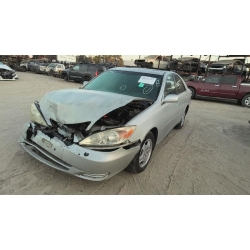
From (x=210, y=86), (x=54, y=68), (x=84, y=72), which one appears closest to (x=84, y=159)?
(x=210, y=86)

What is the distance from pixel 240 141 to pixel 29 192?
4556 mm

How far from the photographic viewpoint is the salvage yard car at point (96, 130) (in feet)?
7.05

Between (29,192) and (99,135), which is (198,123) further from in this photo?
(29,192)

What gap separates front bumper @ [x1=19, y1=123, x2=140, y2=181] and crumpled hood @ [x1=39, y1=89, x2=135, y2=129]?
0.33 metres

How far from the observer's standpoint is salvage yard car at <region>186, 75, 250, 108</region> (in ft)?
31.9

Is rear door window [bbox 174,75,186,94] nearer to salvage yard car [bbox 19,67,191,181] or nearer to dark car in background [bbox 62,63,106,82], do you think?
salvage yard car [bbox 19,67,191,181]

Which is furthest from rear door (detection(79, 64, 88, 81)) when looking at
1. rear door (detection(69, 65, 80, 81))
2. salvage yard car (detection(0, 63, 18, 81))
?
salvage yard car (detection(0, 63, 18, 81))

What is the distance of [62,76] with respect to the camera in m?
16.0

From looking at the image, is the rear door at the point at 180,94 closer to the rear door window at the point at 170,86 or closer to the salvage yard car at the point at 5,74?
the rear door window at the point at 170,86

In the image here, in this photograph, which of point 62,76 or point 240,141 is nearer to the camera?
point 240,141

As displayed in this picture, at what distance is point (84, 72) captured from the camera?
14.1 meters
